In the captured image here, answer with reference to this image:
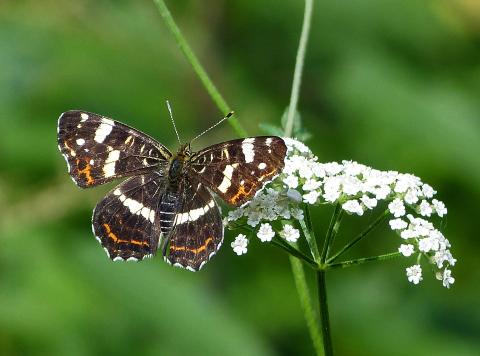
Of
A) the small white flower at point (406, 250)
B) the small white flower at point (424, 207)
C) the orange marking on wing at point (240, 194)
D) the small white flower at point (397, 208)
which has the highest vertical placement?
the small white flower at point (424, 207)

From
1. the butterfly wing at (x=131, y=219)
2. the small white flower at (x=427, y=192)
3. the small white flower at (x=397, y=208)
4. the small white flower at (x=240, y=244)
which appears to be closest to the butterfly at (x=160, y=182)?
the butterfly wing at (x=131, y=219)

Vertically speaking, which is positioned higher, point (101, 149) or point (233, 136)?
point (233, 136)

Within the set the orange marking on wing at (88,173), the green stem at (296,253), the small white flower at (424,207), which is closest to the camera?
the green stem at (296,253)

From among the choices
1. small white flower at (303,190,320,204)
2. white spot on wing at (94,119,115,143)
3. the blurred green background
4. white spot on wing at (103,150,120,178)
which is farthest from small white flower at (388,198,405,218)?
the blurred green background

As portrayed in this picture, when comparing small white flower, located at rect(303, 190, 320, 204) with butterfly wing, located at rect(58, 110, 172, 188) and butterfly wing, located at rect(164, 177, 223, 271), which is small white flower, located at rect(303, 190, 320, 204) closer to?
butterfly wing, located at rect(164, 177, 223, 271)

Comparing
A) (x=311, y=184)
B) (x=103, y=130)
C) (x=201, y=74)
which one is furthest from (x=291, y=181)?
(x=103, y=130)

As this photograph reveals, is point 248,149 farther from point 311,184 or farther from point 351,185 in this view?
point 351,185

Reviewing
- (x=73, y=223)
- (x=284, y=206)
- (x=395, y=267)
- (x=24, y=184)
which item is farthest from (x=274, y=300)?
(x=284, y=206)

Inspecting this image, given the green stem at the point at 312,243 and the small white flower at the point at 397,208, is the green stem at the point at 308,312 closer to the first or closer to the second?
the green stem at the point at 312,243
